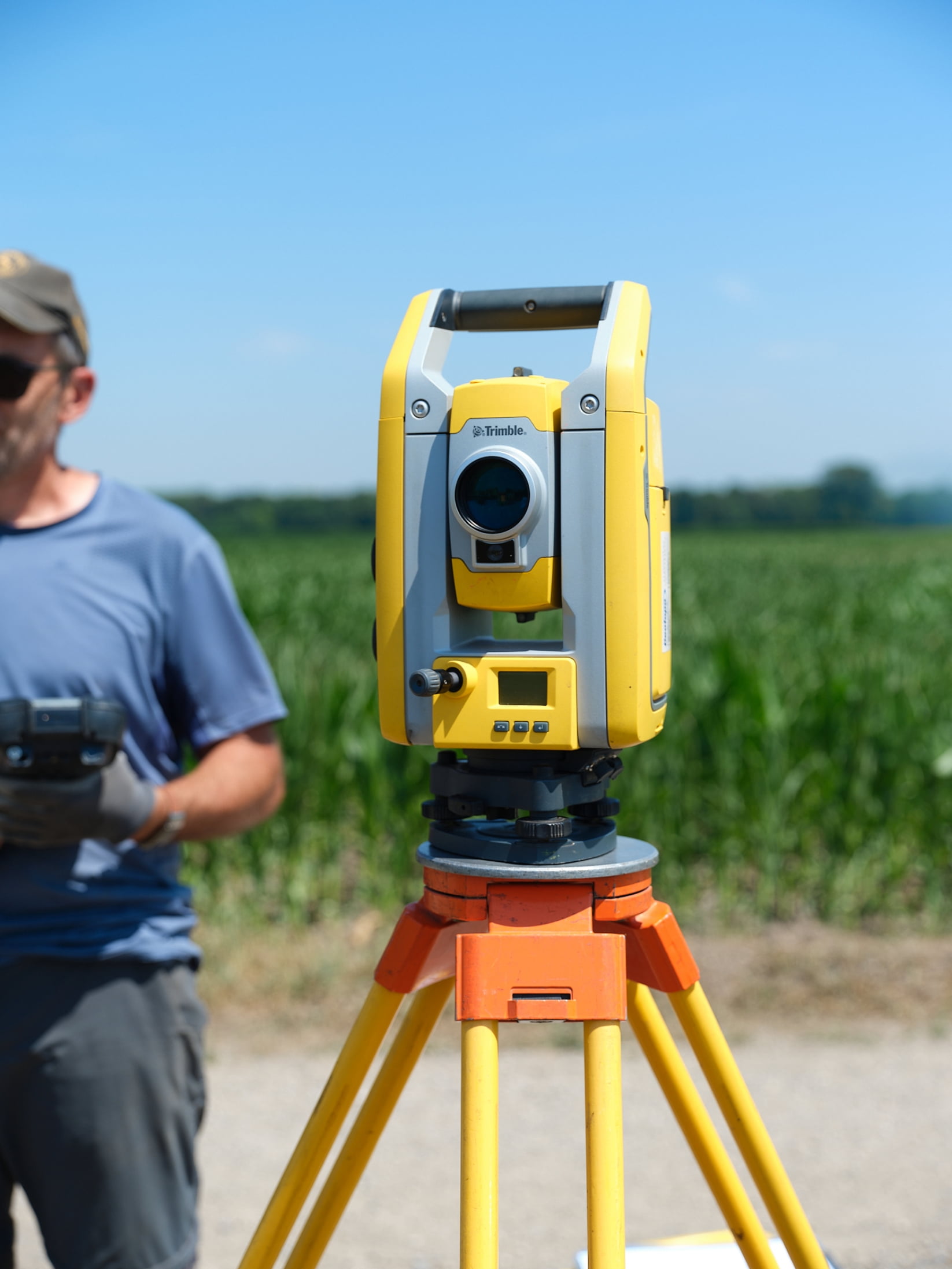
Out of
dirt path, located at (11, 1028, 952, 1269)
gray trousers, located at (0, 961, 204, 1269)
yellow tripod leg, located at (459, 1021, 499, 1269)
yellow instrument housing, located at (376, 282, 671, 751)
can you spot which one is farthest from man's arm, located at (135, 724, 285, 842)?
dirt path, located at (11, 1028, 952, 1269)

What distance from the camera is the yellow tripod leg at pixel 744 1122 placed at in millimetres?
1435

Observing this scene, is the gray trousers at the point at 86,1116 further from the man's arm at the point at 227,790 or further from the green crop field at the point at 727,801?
the green crop field at the point at 727,801

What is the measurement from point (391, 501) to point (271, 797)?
1.05 meters

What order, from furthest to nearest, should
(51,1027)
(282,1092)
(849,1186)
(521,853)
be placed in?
(282,1092), (849,1186), (51,1027), (521,853)

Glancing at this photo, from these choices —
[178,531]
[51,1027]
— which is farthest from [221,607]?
[51,1027]

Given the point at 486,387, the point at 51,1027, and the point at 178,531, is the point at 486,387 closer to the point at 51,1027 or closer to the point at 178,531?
the point at 178,531

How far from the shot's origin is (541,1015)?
1.29 meters

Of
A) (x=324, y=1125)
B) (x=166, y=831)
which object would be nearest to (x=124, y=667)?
(x=166, y=831)

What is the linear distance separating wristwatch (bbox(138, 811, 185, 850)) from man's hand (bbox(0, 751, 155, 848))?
10 cm

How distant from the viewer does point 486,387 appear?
4.47ft

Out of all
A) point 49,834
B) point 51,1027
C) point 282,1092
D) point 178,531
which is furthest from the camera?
point 282,1092

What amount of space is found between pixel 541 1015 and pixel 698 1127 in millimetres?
381

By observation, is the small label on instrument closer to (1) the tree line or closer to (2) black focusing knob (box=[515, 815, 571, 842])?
(2) black focusing knob (box=[515, 815, 571, 842])

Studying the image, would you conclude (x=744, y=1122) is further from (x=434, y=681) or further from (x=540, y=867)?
(x=434, y=681)
